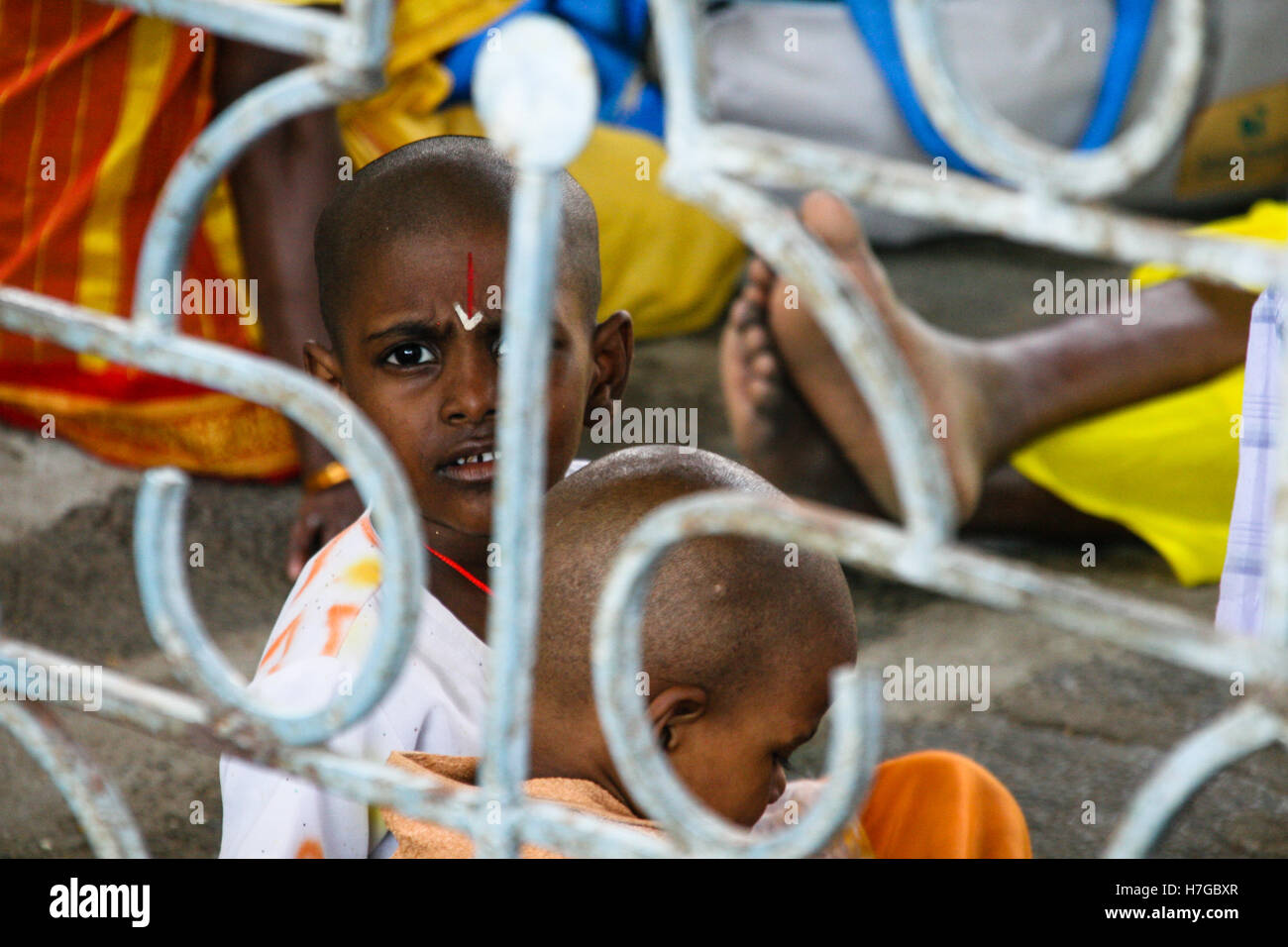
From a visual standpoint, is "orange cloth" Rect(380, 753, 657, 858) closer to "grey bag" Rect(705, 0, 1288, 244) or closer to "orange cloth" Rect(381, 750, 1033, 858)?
"orange cloth" Rect(381, 750, 1033, 858)

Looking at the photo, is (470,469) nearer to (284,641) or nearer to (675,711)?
(284,641)

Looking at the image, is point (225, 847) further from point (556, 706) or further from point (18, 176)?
point (18, 176)

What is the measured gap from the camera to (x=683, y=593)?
1.12 meters

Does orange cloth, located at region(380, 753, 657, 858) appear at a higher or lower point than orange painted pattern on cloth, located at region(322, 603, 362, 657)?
lower

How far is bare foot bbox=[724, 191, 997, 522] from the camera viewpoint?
213 centimetres

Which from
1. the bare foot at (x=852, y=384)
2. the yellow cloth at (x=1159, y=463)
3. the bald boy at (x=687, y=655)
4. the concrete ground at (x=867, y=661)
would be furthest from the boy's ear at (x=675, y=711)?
the yellow cloth at (x=1159, y=463)

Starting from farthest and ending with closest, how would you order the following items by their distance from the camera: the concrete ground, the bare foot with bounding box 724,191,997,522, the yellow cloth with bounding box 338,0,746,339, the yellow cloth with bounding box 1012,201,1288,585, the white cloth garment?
the yellow cloth with bounding box 338,0,746,339
the yellow cloth with bounding box 1012,201,1288,585
the bare foot with bounding box 724,191,997,522
the concrete ground
the white cloth garment

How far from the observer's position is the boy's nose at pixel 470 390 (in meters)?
1.34

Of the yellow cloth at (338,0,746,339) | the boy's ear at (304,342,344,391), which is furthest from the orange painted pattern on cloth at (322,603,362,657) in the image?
the yellow cloth at (338,0,746,339)

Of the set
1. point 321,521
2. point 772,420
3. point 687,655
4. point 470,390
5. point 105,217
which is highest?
point 105,217

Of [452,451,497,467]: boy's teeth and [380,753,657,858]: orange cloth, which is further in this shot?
[452,451,497,467]: boy's teeth

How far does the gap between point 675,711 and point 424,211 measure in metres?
0.53

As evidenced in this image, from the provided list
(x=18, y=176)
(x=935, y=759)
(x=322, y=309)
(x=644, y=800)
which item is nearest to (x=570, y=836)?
(x=644, y=800)

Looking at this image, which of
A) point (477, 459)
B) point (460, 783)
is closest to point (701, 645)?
→ point (460, 783)
